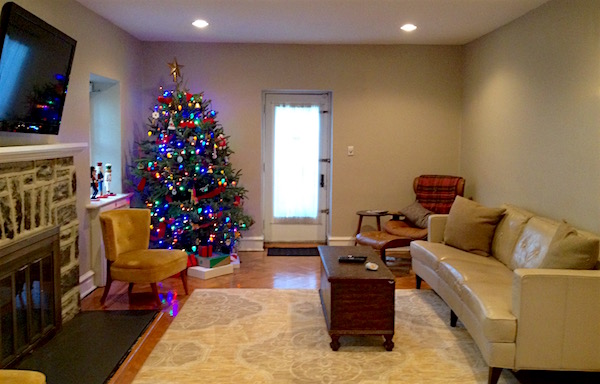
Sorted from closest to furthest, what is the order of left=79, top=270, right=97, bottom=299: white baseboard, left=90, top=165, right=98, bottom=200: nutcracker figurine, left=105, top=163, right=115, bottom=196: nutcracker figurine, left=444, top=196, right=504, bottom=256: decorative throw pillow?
left=444, top=196, right=504, bottom=256: decorative throw pillow → left=79, top=270, right=97, bottom=299: white baseboard → left=90, top=165, right=98, bottom=200: nutcracker figurine → left=105, top=163, right=115, bottom=196: nutcracker figurine

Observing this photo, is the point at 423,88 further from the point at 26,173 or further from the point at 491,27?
the point at 26,173

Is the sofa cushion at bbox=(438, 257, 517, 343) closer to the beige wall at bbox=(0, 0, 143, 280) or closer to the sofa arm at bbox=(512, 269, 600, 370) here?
the sofa arm at bbox=(512, 269, 600, 370)

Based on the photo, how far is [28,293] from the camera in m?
3.51

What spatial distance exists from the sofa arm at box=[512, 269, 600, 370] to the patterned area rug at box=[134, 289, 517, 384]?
0.31 meters

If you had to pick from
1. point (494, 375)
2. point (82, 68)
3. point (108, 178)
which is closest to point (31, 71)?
point (82, 68)

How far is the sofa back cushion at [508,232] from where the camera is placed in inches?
169

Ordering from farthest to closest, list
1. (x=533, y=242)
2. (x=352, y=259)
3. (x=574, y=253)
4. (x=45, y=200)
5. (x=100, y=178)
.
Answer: (x=100, y=178) < (x=352, y=259) < (x=533, y=242) < (x=45, y=200) < (x=574, y=253)

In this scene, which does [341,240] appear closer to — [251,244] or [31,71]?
[251,244]

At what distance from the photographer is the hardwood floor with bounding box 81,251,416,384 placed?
3.72m

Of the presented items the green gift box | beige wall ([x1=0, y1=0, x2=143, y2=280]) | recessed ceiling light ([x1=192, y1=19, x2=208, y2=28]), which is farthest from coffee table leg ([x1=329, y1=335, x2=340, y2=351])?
recessed ceiling light ([x1=192, y1=19, x2=208, y2=28])

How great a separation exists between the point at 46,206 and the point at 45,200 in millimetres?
45

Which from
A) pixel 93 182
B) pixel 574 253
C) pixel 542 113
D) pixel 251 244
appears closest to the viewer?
pixel 574 253

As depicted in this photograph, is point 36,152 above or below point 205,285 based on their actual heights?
above

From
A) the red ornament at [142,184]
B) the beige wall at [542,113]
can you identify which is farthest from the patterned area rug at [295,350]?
the red ornament at [142,184]
